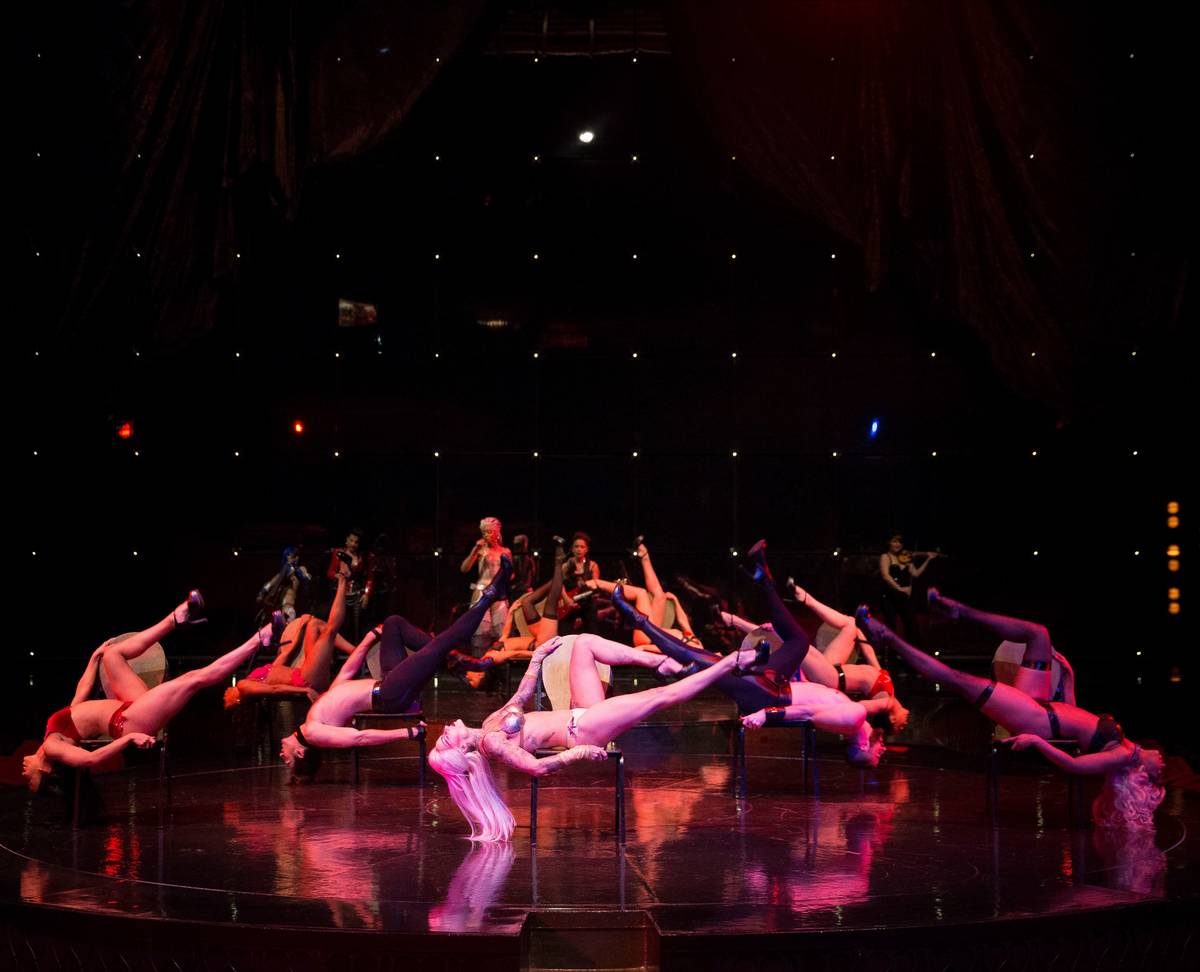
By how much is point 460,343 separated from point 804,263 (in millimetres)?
2834

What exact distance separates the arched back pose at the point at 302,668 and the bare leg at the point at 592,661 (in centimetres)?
207

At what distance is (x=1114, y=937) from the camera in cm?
397

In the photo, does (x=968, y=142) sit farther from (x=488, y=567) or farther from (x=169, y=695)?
(x=169, y=695)

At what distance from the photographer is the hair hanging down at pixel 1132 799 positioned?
528cm

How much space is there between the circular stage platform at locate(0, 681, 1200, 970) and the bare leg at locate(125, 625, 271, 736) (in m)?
0.40

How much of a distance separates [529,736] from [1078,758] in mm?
2274

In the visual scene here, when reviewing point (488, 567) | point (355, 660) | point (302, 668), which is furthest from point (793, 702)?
point (488, 567)

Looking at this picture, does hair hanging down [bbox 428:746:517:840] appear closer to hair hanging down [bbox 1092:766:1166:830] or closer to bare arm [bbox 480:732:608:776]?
bare arm [bbox 480:732:608:776]

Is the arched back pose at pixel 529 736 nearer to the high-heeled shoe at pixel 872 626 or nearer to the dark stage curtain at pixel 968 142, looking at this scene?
the high-heeled shoe at pixel 872 626

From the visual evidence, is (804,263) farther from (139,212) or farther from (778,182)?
(139,212)

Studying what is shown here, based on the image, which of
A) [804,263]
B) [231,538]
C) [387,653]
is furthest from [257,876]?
[804,263]

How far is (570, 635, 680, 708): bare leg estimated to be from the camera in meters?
5.34

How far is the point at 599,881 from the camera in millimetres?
4367

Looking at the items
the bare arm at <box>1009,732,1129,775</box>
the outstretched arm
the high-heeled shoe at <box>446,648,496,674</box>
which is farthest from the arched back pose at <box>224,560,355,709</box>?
the bare arm at <box>1009,732,1129,775</box>
